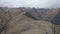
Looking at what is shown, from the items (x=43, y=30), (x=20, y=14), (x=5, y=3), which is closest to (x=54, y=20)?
(x=43, y=30)

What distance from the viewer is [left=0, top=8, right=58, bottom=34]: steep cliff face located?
92cm

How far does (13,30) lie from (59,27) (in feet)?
1.23

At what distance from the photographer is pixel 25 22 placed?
3.32 feet

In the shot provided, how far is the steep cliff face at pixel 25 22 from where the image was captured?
924 mm

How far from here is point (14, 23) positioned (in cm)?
102

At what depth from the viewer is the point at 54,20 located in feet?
3.45

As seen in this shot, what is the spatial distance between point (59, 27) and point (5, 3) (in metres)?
0.86

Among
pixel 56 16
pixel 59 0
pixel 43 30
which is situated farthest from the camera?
pixel 59 0

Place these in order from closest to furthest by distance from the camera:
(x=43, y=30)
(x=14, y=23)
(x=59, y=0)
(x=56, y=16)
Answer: (x=43, y=30)
(x=14, y=23)
(x=56, y=16)
(x=59, y=0)

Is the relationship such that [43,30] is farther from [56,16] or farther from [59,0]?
[59,0]

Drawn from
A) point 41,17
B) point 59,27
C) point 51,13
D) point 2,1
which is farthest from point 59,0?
point 2,1

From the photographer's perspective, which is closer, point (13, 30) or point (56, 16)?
point (13, 30)

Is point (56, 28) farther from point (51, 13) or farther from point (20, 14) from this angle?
point (20, 14)

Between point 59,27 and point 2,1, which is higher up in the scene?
point 2,1
